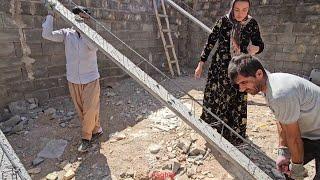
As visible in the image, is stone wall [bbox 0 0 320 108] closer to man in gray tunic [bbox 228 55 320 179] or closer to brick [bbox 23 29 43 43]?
Answer: brick [bbox 23 29 43 43]

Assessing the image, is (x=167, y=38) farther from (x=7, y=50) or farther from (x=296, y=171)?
(x=296, y=171)

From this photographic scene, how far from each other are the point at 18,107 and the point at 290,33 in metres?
5.12

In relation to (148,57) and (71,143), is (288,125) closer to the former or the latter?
(71,143)

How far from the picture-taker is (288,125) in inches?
69.9

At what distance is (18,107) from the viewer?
13.2 feet

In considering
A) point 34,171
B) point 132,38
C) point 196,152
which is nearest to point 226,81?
point 196,152

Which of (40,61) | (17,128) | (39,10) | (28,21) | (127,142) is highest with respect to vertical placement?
(39,10)

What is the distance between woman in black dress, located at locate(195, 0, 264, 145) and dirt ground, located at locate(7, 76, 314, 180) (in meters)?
0.46

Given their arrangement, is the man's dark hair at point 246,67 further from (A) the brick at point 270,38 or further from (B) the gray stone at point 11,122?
(A) the brick at point 270,38

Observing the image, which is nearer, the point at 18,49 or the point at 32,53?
the point at 18,49

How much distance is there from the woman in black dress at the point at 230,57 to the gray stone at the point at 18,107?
2503 mm

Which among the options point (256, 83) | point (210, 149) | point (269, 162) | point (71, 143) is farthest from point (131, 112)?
point (256, 83)

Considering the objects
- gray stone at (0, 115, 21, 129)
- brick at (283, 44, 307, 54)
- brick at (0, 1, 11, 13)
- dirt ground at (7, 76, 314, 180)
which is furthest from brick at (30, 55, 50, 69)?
brick at (283, 44, 307, 54)

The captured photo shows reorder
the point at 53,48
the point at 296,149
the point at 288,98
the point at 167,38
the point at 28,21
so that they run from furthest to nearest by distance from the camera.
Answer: the point at 167,38
the point at 53,48
the point at 28,21
the point at 296,149
the point at 288,98
